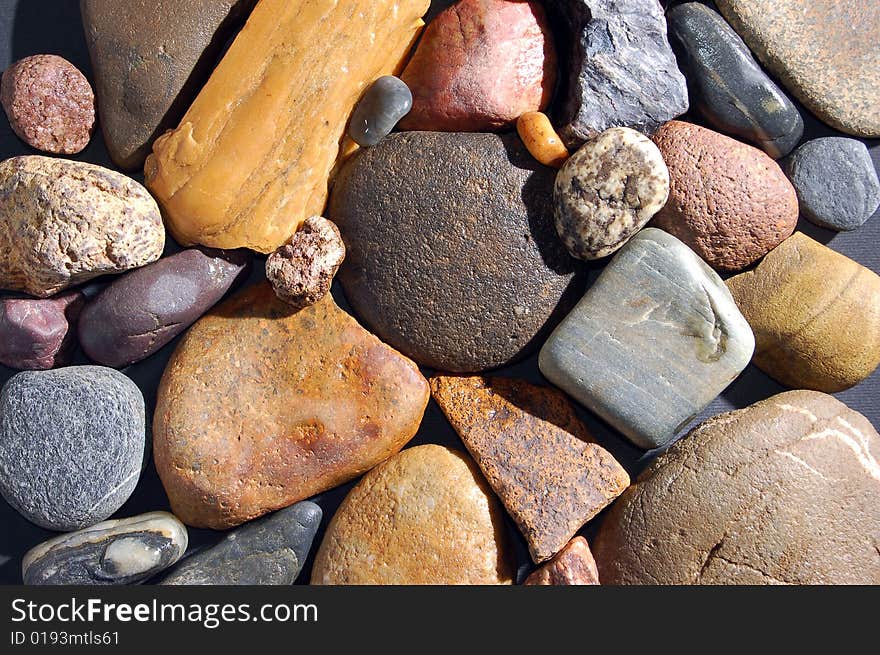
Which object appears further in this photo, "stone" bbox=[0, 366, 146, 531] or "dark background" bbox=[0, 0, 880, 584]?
"dark background" bbox=[0, 0, 880, 584]

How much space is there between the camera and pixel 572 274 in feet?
5.98

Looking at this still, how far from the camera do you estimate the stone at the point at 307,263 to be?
1748mm

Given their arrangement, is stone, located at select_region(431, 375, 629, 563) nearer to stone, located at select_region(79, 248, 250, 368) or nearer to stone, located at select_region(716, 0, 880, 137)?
stone, located at select_region(79, 248, 250, 368)

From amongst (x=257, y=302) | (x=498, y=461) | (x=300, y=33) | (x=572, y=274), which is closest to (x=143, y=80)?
(x=300, y=33)

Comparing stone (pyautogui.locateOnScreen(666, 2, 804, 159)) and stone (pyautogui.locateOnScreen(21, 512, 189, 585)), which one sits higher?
stone (pyautogui.locateOnScreen(666, 2, 804, 159))

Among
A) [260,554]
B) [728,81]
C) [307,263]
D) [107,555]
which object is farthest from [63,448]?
[728,81]

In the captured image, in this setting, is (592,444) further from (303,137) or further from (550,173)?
(303,137)

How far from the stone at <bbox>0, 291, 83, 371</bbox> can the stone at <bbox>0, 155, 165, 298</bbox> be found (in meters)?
0.05

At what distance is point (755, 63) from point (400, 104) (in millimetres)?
870

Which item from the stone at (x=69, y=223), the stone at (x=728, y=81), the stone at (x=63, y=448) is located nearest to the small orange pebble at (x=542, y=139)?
the stone at (x=728, y=81)

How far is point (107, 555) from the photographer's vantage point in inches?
68.4

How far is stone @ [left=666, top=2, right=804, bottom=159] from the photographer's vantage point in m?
1.77

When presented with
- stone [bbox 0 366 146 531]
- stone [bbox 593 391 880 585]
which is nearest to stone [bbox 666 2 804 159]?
stone [bbox 593 391 880 585]

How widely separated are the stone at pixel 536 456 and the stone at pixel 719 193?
0.53 m
